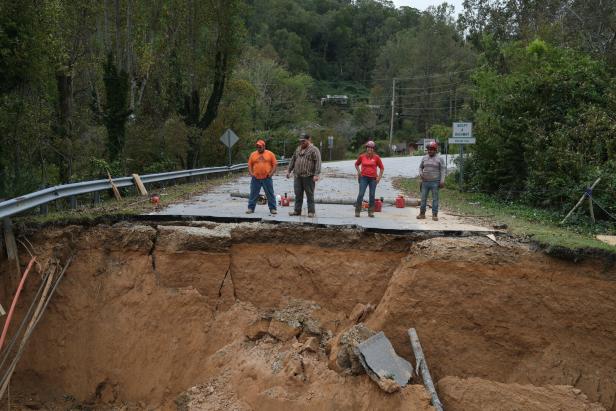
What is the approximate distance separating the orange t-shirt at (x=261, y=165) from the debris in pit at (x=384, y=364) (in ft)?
14.9

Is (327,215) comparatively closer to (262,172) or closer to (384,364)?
(262,172)

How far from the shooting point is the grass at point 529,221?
27.7 feet

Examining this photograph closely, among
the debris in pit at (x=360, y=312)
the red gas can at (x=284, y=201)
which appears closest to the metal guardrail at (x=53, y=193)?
the red gas can at (x=284, y=201)

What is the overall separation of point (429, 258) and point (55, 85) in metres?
17.7

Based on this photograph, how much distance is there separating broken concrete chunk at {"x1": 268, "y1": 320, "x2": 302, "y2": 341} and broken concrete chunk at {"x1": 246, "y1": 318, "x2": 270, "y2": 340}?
0.31 feet

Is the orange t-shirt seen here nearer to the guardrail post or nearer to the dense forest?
the guardrail post

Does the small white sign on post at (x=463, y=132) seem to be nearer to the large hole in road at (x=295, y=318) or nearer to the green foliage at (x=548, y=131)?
the green foliage at (x=548, y=131)

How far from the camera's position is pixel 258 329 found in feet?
28.3

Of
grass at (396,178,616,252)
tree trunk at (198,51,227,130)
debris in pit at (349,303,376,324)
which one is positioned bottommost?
debris in pit at (349,303,376,324)

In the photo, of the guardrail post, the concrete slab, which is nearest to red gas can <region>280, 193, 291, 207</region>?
the concrete slab

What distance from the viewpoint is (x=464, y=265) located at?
828 cm

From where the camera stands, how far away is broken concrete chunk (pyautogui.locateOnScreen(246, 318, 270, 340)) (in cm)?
855

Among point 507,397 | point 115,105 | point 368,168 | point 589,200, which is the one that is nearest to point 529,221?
point 589,200

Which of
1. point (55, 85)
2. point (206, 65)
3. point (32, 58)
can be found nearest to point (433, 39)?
point (206, 65)
